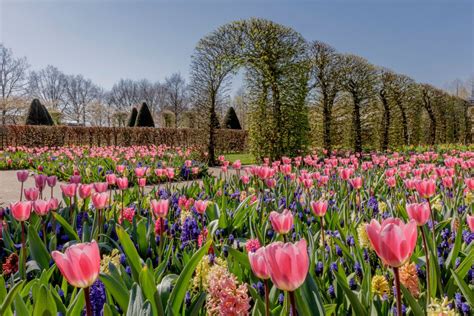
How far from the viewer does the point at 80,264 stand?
0.90m

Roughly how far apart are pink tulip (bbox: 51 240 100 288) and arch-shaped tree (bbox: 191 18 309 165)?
1001 cm

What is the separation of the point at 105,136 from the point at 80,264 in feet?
63.9

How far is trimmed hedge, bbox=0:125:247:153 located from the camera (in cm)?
1700

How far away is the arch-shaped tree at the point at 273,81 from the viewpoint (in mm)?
10883

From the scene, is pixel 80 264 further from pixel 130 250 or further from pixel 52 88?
pixel 52 88

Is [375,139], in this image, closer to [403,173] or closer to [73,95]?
[403,173]

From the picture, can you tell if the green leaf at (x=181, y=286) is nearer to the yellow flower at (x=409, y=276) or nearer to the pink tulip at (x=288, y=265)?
the pink tulip at (x=288, y=265)

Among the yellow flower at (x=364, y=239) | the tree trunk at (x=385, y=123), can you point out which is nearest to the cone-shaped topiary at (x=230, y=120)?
the tree trunk at (x=385, y=123)

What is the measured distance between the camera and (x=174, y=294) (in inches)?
48.2

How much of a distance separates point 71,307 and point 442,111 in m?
26.8

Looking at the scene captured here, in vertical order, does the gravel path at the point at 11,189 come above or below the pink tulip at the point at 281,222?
below

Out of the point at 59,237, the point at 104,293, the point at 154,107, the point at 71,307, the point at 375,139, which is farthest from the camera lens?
the point at 154,107

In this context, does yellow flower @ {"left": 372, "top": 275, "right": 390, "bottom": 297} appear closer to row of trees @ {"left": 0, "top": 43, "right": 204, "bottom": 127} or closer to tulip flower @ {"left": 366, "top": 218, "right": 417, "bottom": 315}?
tulip flower @ {"left": 366, "top": 218, "right": 417, "bottom": 315}

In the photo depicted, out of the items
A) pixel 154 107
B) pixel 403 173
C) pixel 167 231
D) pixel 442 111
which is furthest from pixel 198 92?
pixel 154 107
